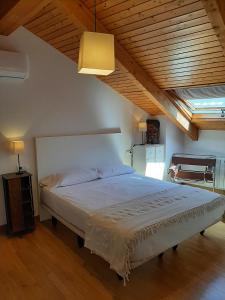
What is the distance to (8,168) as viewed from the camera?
3.27 m

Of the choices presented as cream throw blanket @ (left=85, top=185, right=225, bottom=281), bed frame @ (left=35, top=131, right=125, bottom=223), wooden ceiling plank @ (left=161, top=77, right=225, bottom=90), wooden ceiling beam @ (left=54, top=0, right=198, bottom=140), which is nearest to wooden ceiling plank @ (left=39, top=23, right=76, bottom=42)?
wooden ceiling beam @ (left=54, top=0, right=198, bottom=140)

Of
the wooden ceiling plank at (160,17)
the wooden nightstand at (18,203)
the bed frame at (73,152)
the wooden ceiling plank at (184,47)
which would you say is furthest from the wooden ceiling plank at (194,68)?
the wooden nightstand at (18,203)

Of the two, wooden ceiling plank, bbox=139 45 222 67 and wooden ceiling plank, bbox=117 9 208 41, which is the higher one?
wooden ceiling plank, bbox=117 9 208 41

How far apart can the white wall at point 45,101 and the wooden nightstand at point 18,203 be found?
0.24m

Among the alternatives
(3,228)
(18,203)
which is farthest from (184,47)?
(3,228)

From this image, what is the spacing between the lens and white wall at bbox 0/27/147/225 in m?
3.22

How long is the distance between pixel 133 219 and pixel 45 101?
2.09 meters

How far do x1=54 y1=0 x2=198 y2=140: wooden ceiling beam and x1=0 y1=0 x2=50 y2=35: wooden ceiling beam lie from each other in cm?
22

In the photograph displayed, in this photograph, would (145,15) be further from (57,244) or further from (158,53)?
(57,244)

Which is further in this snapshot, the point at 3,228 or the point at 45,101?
the point at 45,101

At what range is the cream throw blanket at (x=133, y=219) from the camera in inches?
80.7

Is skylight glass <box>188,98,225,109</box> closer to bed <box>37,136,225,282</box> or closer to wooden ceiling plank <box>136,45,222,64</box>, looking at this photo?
wooden ceiling plank <box>136,45,222,64</box>

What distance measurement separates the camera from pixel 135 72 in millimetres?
3344

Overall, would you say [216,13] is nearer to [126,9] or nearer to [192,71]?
[126,9]
